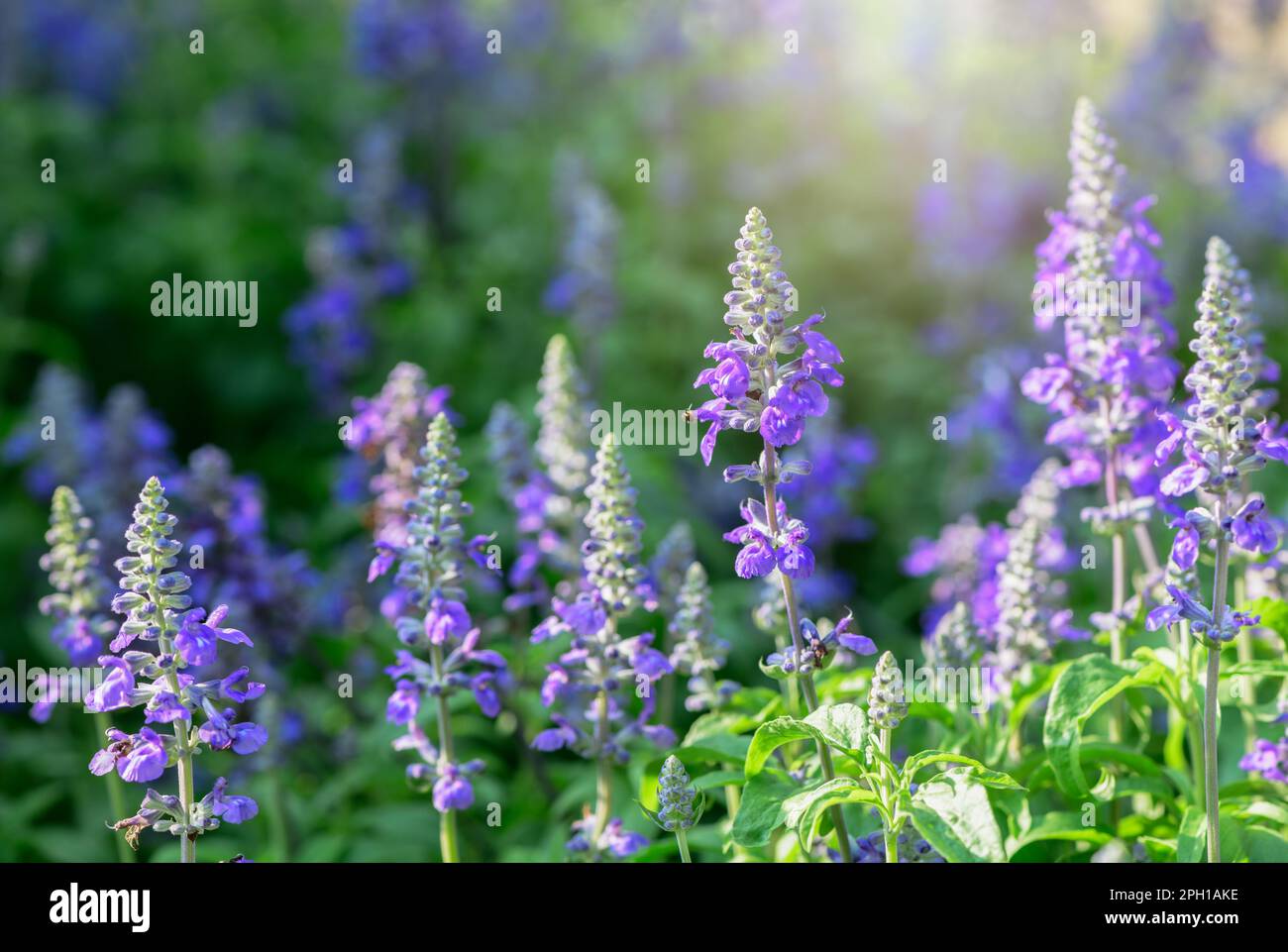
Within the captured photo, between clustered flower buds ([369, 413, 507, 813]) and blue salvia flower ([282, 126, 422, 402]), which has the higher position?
blue salvia flower ([282, 126, 422, 402])

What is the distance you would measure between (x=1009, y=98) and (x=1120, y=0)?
13.7ft

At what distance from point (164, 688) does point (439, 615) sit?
952 mm

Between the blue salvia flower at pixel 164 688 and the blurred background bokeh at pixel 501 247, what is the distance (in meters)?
2.28

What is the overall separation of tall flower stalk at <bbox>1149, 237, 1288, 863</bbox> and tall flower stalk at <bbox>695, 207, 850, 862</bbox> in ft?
3.31

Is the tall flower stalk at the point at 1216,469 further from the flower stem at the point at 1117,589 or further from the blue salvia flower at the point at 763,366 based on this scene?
the blue salvia flower at the point at 763,366

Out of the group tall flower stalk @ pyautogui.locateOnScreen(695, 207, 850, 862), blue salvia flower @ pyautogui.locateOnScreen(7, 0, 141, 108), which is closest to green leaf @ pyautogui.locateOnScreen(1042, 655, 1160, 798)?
tall flower stalk @ pyautogui.locateOnScreen(695, 207, 850, 862)

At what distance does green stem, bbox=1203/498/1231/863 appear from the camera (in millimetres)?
4164

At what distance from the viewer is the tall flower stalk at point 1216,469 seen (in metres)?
4.06

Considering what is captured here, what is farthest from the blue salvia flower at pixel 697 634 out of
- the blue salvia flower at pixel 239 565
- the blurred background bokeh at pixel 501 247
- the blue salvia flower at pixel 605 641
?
the blue salvia flower at pixel 239 565

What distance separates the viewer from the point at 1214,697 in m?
4.23

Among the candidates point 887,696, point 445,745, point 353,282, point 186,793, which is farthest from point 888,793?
point 353,282

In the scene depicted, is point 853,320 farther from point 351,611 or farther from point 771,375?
point 771,375

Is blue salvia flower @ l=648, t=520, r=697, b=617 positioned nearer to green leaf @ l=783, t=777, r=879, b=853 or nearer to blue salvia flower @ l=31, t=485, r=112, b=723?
green leaf @ l=783, t=777, r=879, b=853

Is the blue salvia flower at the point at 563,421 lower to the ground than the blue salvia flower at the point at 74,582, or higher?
higher
